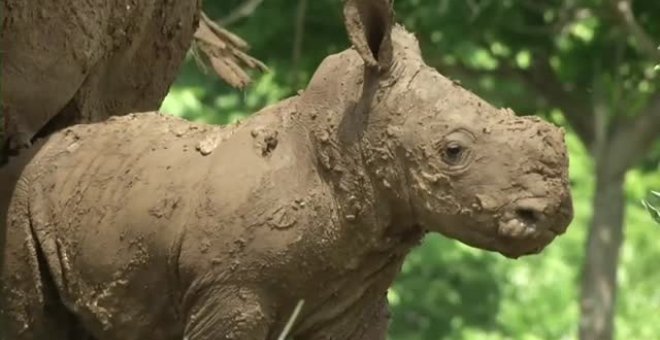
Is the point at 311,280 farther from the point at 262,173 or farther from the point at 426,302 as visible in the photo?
the point at 426,302

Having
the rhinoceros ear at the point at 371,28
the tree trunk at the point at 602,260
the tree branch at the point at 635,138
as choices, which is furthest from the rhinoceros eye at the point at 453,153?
the tree trunk at the point at 602,260

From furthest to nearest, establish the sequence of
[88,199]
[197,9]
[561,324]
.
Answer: [561,324] < [197,9] < [88,199]

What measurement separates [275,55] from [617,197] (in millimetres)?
1772

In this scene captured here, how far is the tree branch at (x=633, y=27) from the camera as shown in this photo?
6.35m

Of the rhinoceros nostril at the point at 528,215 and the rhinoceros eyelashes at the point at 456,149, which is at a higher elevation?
the rhinoceros eyelashes at the point at 456,149

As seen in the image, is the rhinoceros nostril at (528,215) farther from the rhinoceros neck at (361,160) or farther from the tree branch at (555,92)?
the tree branch at (555,92)

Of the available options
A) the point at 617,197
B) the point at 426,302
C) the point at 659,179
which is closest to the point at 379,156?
the point at 617,197

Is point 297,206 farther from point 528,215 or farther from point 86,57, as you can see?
point 86,57

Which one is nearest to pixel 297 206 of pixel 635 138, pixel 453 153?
pixel 453 153

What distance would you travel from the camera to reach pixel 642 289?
14359mm

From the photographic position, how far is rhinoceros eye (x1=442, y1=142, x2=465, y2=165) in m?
1.84

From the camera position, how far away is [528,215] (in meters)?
1.80

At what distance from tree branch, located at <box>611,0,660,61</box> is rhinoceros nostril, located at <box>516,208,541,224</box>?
14.9 feet

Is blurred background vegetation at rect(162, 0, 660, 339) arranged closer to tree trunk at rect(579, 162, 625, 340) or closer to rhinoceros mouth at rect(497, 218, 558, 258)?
tree trunk at rect(579, 162, 625, 340)
